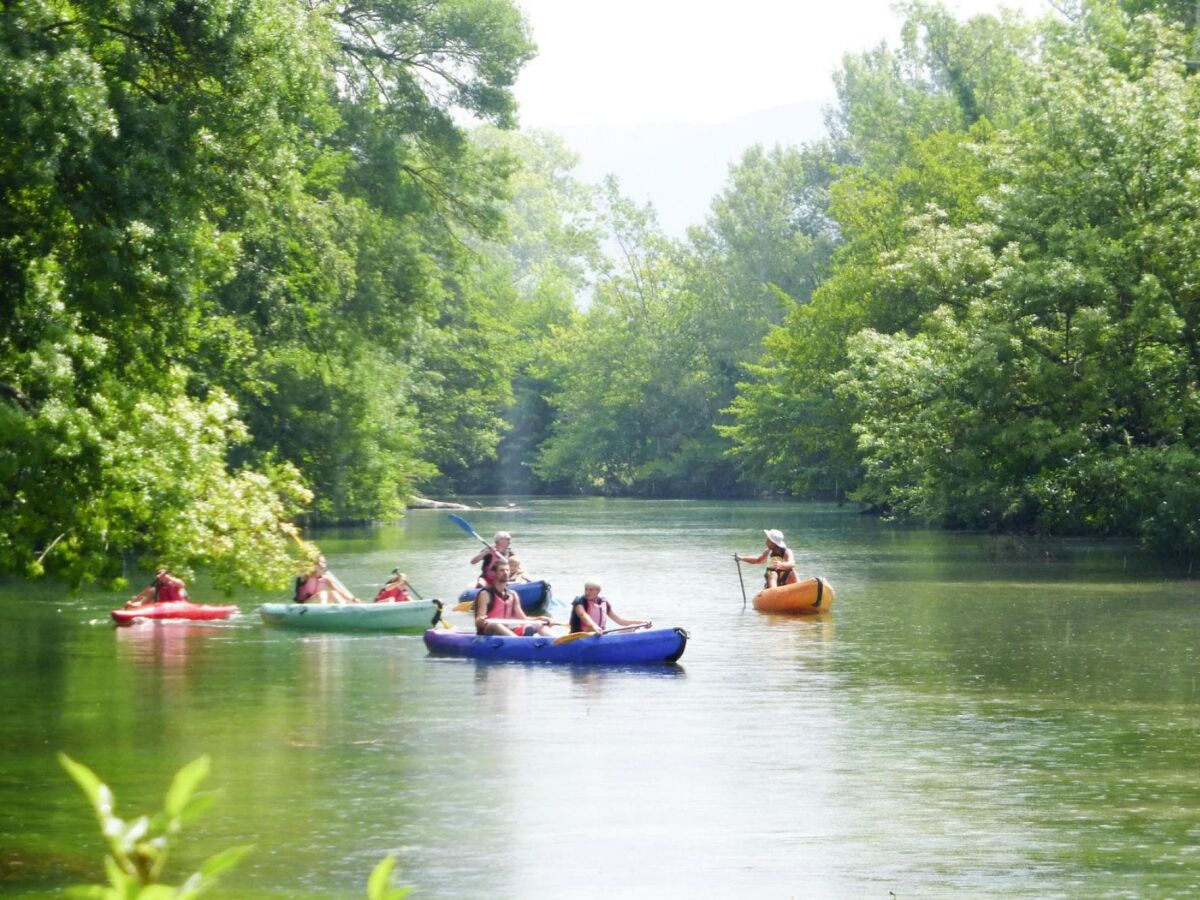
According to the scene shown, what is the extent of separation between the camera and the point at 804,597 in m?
28.1

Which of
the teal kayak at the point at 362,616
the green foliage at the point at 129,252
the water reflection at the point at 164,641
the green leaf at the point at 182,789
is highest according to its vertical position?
the green foliage at the point at 129,252

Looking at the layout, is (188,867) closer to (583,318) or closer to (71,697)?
→ (71,697)

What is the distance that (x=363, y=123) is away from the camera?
39.8 metres

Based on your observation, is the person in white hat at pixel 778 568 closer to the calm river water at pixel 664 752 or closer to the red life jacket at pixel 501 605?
the calm river water at pixel 664 752

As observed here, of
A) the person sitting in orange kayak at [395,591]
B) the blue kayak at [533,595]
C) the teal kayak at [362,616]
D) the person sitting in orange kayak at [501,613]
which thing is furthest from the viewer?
the blue kayak at [533,595]

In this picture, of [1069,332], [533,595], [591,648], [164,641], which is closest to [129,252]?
[591,648]

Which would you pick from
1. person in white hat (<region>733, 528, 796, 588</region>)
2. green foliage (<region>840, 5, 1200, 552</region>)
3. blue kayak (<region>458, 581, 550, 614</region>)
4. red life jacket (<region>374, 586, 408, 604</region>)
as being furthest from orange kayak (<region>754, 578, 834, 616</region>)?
green foliage (<region>840, 5, 1200, 552</region>)

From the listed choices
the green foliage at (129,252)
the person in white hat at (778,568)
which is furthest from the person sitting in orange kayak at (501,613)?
the person in white hat at (778,568)

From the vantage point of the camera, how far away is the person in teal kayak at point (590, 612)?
853 inches

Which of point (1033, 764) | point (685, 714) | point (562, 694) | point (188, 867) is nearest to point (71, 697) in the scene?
point (562, 694)

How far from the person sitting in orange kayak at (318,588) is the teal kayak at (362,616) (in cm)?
81

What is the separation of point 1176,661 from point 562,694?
7.57m

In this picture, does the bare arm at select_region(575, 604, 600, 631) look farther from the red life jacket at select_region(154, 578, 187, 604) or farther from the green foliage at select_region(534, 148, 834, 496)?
the green foliage at select_region(534, 148, 834, 496)

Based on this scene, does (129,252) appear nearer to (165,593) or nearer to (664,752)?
(664,752)
